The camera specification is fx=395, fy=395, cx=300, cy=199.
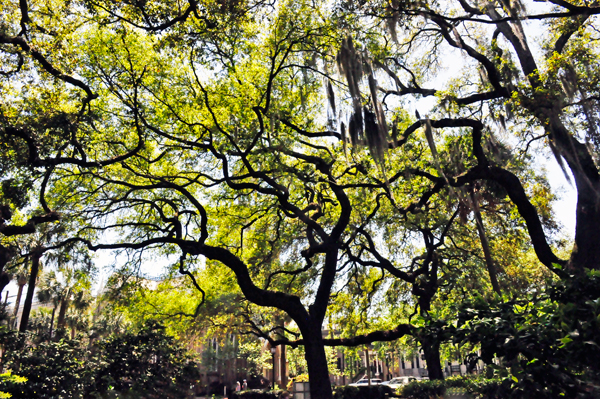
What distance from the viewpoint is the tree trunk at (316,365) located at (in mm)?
9906

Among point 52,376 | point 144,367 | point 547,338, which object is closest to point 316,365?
point 144,367

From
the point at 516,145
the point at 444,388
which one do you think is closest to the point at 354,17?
A: the point at 516,145

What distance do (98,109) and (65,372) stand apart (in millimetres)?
6832

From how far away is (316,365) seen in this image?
10.1m

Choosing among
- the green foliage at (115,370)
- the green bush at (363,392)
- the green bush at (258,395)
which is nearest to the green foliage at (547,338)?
the green foliage at (115,370)

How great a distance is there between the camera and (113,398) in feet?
31.5

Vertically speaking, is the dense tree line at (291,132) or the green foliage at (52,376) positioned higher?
the dense tree line at (291,132)

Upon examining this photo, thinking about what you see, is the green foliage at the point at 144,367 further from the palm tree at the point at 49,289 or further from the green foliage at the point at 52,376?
the palm tree at the point at 49,289

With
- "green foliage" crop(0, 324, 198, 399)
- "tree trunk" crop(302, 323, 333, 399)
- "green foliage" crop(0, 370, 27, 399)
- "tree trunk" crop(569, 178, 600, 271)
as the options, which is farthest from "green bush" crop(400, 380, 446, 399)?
"green foliage" crop(0, 370, 27, 399)

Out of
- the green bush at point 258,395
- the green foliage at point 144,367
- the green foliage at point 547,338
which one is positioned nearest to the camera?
the green foliage at point 547,338

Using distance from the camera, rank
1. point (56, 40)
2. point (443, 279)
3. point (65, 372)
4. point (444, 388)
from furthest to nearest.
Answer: point (443, 279) < point (444, 388) < point (65, 372) < point (56, 40)

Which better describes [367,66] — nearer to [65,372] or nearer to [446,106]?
[446,106]

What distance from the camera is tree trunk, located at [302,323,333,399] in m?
9.91

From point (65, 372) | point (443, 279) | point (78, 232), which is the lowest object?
point (65, 372)
